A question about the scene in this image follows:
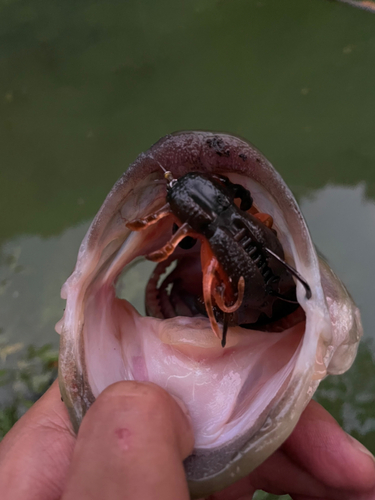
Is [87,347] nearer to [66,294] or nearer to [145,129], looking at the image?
[66,294]

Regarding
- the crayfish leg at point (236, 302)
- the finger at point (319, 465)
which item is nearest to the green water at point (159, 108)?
the finger at point (319, 465)

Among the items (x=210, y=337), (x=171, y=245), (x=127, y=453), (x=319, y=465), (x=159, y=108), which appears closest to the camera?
(x=127, y=453)

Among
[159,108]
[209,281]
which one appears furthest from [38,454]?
[159,108]

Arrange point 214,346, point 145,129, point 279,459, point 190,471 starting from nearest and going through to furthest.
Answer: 1. point 190,471
2. point 214,346
3. point 279,459
4. point 145,129

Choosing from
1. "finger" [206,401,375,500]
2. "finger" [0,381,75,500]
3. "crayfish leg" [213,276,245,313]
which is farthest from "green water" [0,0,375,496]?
"crayfish leg" [213,276,245,313]

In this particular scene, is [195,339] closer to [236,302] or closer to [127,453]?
[236,302]

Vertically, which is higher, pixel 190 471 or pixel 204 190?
pixel 204 190

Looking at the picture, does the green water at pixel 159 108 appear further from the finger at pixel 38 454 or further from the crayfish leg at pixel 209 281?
the crayfish leg at pixel 209 281

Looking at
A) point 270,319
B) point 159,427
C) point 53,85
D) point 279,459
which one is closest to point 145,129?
point 53,85
